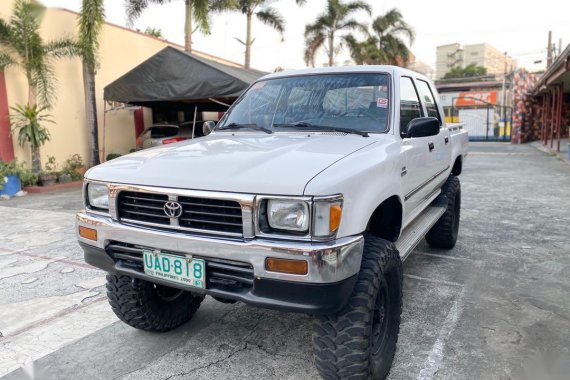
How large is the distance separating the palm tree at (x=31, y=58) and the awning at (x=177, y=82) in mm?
1778

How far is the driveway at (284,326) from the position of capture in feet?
8.77

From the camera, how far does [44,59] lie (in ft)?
33.7

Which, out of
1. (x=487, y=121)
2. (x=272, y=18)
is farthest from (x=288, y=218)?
(x=487, y=121)

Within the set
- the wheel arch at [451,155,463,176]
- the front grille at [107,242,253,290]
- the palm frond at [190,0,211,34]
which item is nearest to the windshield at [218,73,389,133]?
the front grille at [107,242,253,290]

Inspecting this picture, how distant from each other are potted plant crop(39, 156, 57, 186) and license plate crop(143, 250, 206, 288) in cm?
927

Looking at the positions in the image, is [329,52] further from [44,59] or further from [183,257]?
[183,257]

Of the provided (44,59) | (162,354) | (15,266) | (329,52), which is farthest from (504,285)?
(329,52)

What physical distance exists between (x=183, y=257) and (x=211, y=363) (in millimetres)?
883

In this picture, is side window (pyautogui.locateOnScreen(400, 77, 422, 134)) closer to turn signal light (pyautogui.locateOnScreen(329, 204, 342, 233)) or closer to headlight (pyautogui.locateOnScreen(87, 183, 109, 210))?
turn signal light (pyautogui.locateOnScreen(329, 204, 342, 233))

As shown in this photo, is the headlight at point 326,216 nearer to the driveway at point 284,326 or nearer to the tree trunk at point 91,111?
the driveway at point 284,326

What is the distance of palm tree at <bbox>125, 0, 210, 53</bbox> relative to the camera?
14.2 metres

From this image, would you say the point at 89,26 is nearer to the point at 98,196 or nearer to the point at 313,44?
the point at 98,196

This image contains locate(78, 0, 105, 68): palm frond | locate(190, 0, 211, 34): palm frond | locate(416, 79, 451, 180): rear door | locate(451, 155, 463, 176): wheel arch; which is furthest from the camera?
locate(190, 0, 211, 34): palm frond

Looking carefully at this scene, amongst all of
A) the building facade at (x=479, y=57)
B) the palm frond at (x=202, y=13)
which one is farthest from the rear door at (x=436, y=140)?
the building facade at (x=479, y=57)
